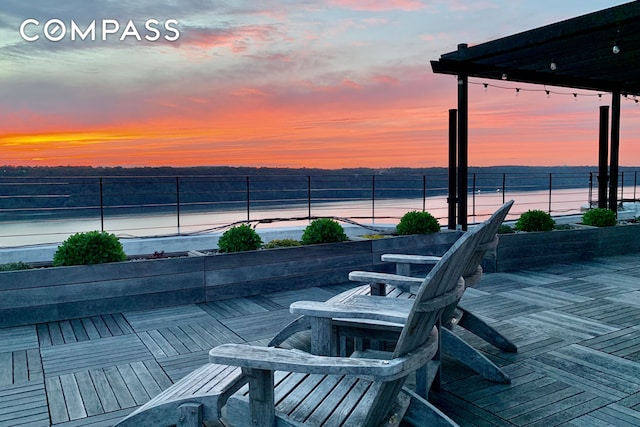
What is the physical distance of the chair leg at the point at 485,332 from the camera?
334cm

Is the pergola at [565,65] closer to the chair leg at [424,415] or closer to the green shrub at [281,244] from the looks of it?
the green shrub at [281,244]

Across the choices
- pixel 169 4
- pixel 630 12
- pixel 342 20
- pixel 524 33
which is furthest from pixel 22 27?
pixel 630 12

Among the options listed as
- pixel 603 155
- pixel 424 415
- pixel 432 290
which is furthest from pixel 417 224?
pixel 432 290

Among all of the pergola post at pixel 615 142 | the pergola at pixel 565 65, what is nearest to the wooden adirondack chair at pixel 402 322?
the pergola at pixel 565 65

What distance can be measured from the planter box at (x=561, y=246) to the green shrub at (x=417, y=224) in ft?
2.38

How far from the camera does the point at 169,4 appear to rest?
718cm

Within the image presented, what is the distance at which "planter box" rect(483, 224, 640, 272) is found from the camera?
610 centimetres

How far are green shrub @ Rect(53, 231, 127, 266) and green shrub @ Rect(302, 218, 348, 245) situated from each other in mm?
1856

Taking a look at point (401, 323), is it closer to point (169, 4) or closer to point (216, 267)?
point (216, 267)

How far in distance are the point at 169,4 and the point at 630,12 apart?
17.9ft

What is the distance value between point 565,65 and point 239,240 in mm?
4571

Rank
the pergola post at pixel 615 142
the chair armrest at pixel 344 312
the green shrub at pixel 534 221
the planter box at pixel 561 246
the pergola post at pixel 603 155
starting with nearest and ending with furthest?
the chair armrest at pixel 344 312 → the planter box at pixel 561 246 → the green shrub at pixel 534 221 → the pergola post at pixel 603 155 → the pergola post at pixel 615 142

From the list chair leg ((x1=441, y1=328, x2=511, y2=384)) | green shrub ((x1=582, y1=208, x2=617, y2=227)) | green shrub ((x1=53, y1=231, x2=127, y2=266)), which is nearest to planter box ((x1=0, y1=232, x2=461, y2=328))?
green shrub ((x1=53, y1=231, x2=127, y2=266))

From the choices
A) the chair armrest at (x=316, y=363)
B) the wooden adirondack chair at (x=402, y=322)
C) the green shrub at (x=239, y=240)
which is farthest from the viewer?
the green shrub at (x=239, y=240)
